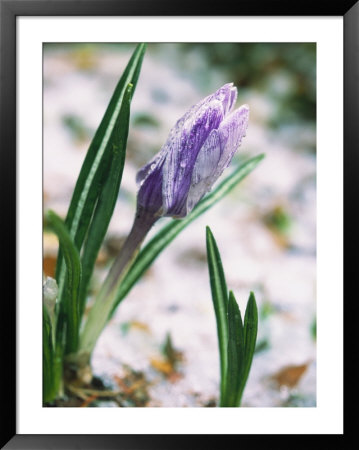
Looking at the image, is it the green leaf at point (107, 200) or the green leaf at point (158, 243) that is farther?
the green leaf at point (158, 243)

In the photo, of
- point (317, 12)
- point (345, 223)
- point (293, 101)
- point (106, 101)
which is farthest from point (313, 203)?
point (106, 101)

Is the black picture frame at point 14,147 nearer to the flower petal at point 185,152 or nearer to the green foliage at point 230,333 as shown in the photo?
the green foliage at point 230,333

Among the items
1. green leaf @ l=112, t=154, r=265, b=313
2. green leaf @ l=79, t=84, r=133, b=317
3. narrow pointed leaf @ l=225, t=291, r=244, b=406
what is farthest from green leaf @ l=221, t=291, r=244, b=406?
green leaf @ l=79, t=84, r=133, b=317

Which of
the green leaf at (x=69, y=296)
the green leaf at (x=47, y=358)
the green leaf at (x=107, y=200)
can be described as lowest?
the green leaf at (x=47, y=358)

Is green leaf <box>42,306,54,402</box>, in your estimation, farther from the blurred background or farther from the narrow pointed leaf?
the narrow pointed leaf

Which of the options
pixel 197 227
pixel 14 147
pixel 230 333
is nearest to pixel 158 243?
pixel 197 227

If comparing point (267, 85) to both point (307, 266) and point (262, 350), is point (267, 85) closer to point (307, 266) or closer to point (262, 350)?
point (307, 266)

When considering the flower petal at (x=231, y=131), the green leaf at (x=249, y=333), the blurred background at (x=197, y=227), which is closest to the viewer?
the flower petal at (x=231, y=131)

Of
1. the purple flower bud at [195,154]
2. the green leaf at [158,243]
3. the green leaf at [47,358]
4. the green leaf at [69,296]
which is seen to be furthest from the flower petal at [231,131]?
the green leaf at [47,358]
